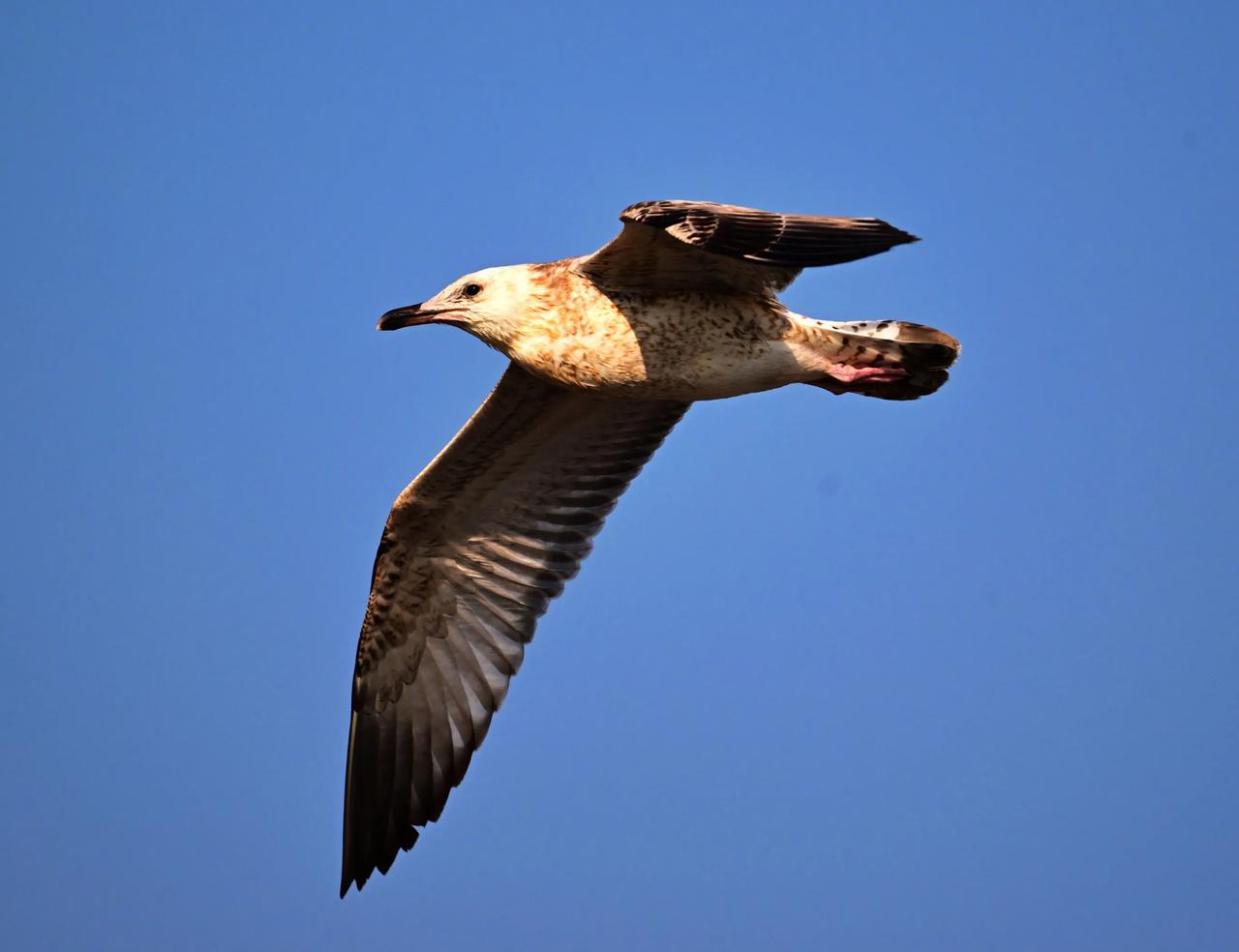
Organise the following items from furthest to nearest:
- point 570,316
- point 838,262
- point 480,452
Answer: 1. point 480,452
2. point 570,316
3. point 838,262

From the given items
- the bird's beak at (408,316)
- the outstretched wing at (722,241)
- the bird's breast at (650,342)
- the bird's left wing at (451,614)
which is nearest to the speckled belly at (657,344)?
the bird's breast at (650,342)

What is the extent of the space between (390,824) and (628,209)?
4.95 m

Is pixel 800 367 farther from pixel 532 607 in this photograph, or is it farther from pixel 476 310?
pixel 532 607

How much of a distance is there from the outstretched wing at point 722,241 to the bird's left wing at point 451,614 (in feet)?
6.93

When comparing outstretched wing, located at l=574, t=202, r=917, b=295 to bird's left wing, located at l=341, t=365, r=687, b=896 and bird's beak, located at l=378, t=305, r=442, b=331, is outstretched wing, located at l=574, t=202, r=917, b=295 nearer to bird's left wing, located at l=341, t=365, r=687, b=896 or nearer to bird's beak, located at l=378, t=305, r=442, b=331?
bird's beak, located at l=378, t=305, r=442, b=331

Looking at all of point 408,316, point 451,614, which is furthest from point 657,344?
point 451,614

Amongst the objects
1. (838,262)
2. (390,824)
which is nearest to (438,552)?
(390,824)

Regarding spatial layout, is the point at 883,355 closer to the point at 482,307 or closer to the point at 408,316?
the point at 482,307

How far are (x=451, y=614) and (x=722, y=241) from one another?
4.15 m

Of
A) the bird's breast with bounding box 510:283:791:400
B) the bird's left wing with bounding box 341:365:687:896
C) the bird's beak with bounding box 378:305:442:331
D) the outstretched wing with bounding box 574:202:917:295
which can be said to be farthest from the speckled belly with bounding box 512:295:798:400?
the bird's left wing with bounding box 341:365:687:896

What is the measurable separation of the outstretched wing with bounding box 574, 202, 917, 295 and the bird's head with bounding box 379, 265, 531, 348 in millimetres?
473

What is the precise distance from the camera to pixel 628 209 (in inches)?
330

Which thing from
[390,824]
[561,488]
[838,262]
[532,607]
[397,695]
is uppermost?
[838,262]

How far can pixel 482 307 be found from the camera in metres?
9.48
